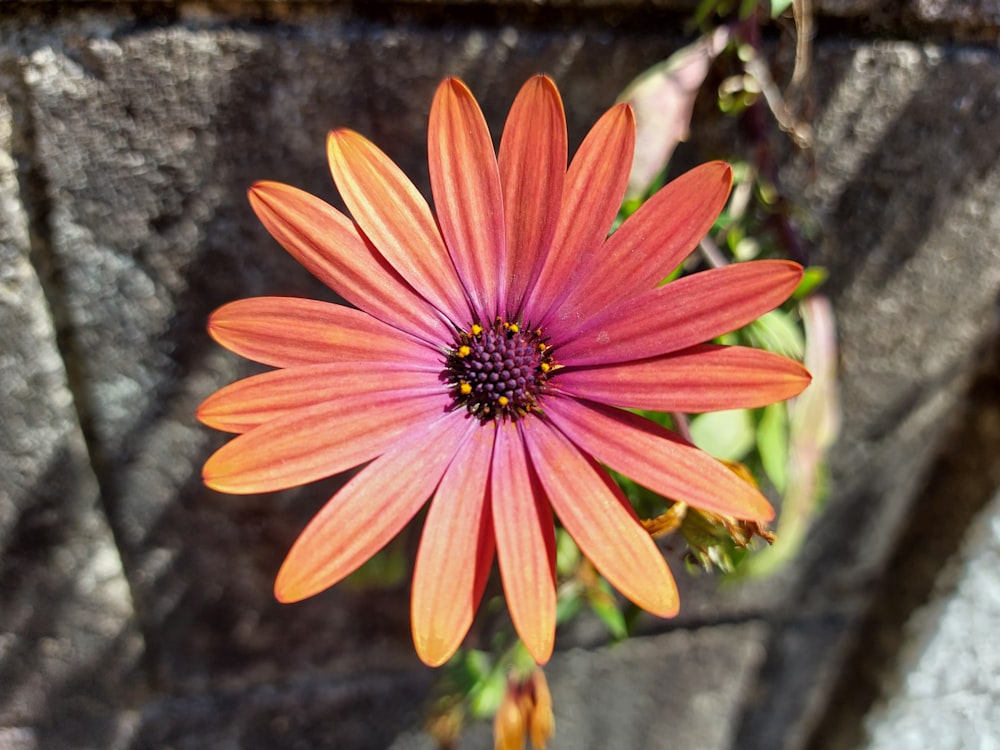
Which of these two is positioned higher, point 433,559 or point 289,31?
point 289,31

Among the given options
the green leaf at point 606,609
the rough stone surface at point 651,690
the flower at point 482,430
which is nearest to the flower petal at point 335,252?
the flower at point 482,430

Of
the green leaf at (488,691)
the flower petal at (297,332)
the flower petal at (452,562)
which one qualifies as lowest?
the green leaf at (488,691)

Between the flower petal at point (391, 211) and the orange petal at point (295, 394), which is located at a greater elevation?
the flower petal at point (391, 211)

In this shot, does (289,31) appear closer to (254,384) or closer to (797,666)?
(254,384)

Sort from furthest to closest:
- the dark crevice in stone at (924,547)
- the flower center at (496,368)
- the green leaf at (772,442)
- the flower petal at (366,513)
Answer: the dark crevice in stone at (924,547) → the green leaf at (772,442) → the flower center at (496,368) → the flower petal at (366,513)

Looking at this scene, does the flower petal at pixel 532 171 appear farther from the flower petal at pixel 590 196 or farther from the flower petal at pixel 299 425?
the flower petal at pixel 299 425

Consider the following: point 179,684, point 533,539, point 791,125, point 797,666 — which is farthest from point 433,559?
point 797,666
